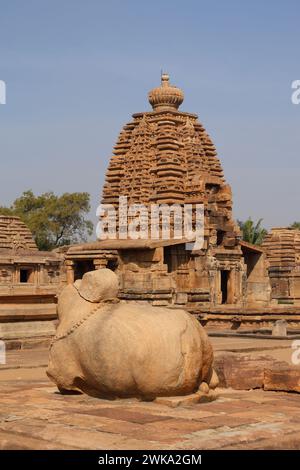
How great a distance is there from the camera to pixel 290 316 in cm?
2002

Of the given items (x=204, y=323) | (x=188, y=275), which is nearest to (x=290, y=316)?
(x=204, y=323)

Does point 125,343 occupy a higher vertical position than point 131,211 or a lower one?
lower

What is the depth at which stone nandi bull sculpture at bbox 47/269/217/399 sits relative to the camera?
6289mm

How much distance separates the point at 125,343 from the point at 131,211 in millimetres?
23832

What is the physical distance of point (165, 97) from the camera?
102 feet

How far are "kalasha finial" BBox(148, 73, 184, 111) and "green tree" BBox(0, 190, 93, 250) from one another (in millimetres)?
28566

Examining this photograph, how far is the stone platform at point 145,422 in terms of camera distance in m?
4.82

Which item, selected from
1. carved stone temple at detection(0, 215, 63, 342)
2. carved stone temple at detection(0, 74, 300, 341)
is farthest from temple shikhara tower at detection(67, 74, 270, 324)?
carved stone temple at detection(0, 215, 63, 342)

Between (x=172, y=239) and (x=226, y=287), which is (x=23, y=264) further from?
(x=172, y=239)

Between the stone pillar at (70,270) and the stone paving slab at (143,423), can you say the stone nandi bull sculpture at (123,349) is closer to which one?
the stone paving slab at (143,423)

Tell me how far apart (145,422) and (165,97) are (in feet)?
87.3

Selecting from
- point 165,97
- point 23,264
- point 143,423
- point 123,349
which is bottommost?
A: point 143,423

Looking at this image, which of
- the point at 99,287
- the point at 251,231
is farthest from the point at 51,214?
the point at 99,287

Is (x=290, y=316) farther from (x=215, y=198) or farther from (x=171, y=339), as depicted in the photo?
(x=171, y=339)
